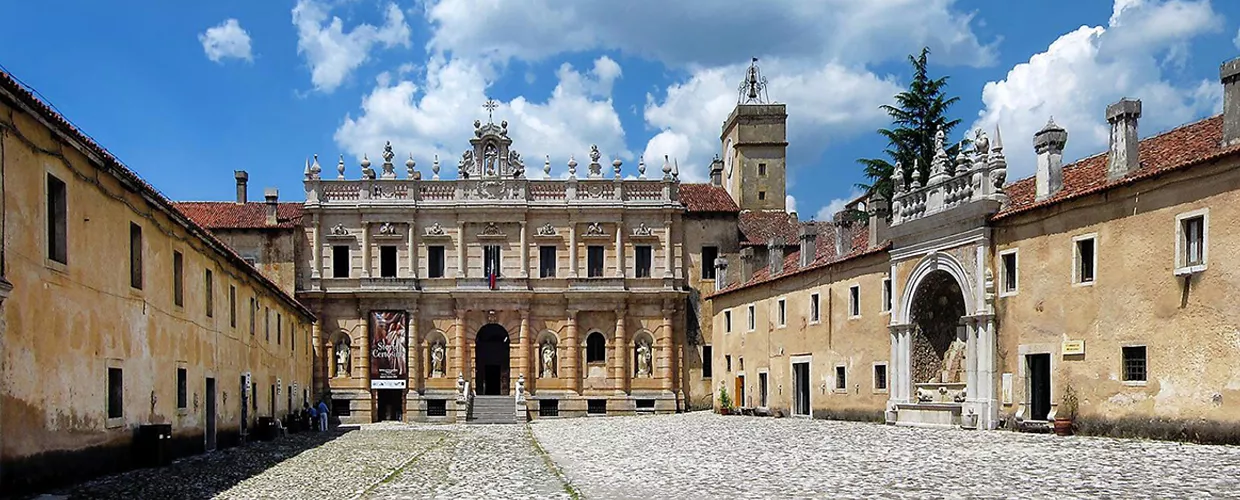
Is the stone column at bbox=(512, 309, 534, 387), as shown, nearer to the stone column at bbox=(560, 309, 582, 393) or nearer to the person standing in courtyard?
the stone column at bbox=(560, 309, 582, 393)

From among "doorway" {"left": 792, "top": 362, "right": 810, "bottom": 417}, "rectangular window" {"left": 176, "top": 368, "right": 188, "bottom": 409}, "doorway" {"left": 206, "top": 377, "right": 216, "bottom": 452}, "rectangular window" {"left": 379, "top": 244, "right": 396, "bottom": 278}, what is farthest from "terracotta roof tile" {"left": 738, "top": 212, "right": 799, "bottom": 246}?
"rectangular window" {"left": 176, "top": 368, "right": 188, "bottom": 409}

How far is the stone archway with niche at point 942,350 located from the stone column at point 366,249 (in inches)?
1110

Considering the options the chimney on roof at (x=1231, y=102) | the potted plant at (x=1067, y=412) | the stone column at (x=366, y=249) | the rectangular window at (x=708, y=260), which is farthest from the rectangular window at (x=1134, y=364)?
the stone column at (x=366, y=249)

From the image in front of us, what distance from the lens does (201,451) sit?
24.2m

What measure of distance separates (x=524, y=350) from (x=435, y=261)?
6.02 meters

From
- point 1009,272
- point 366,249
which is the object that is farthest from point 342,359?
point 1009,272

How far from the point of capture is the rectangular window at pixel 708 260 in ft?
177

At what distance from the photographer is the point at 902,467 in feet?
55.9

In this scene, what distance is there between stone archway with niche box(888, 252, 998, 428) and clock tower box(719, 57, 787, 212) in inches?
1220

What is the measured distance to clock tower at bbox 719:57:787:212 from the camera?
6219 cm

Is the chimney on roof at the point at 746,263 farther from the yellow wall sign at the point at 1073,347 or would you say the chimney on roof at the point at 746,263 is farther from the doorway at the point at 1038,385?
the yellow wall sign at the point at 1073,347

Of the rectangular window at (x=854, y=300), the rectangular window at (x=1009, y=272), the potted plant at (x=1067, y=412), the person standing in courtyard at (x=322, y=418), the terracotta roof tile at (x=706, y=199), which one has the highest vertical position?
the terracotta roof tile at (x=706, y=199)

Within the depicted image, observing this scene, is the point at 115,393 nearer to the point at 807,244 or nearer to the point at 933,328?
the point at 933,328

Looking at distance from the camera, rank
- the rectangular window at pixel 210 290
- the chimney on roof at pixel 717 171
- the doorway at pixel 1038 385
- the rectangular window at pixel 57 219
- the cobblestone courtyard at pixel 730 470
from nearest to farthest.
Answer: the cobblestone courtyard at pixel 730 470 < the rectangular window at pixel 57 219 < the doorway at pixel 1038 385 < the rectangular window at pixel 210 290 < the chimney on roof at pixel 717 171
